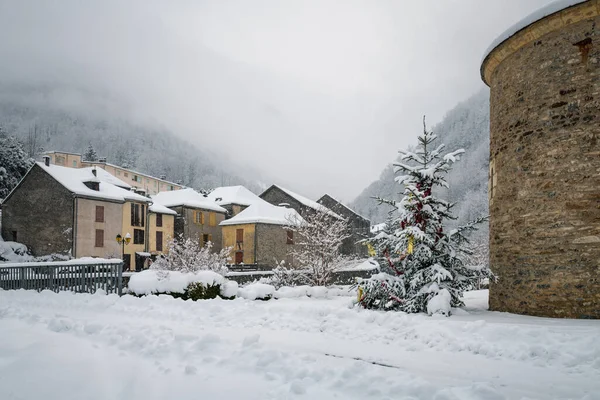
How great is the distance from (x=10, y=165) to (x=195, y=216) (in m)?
18.6

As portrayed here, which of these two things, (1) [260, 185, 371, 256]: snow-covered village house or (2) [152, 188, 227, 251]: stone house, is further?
(1) [260, 185, 371, 256]: snow-covered village house

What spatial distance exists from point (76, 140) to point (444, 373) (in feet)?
575

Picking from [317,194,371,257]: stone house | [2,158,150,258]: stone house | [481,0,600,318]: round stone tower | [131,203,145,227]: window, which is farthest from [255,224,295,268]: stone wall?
[481,0,600,318]: round stone tower

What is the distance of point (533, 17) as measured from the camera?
10.0m

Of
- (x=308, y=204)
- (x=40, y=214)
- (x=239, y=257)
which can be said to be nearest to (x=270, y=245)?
(x=239, y=257)

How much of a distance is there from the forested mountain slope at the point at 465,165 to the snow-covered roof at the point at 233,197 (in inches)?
768

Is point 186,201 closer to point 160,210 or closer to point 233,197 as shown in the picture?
point 160,210

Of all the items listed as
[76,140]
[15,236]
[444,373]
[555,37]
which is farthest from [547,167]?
[76,140]

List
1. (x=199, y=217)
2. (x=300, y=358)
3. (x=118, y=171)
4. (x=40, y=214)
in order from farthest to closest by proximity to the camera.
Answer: (x=118, y=171) < (x=199, y=217) < (x=40, y=214) < (x=300, y=358)

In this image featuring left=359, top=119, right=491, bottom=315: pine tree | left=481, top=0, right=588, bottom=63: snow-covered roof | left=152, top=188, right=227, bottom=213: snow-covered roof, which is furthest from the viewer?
left=152, top=188, right=227, bottom=213: snow-covered roof

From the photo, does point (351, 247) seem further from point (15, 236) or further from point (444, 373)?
point (444, 373)

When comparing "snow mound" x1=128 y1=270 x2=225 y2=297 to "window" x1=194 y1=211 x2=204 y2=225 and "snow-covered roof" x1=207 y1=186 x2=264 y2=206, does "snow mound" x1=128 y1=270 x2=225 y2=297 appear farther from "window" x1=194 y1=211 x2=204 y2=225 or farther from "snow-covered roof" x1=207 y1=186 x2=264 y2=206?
"snow-covered roof" x1=207 y1=186 x2=264 y2=206

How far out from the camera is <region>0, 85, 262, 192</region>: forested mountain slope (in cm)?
14100

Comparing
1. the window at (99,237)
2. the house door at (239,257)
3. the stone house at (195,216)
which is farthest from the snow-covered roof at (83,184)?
the house door at (239,257)
